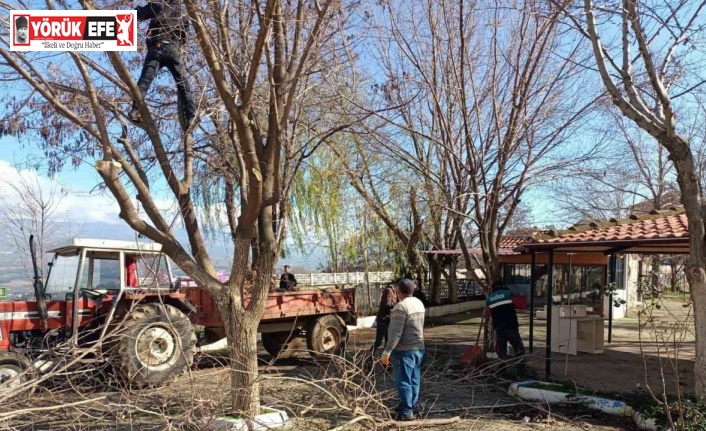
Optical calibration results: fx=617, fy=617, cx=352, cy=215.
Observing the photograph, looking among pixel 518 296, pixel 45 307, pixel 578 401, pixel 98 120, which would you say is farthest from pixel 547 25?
pixel 518 296

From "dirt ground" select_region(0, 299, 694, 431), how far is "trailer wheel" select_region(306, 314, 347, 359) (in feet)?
1.15

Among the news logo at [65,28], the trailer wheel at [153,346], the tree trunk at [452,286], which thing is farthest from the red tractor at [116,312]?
the tree trunk at [452,286]

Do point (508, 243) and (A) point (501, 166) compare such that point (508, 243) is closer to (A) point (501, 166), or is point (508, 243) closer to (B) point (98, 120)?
(A) point (501, 166)

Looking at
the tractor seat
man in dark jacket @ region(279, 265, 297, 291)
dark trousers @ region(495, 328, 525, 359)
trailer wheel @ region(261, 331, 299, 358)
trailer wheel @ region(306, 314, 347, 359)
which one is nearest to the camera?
the tractor seat

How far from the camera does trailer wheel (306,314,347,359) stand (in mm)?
11547

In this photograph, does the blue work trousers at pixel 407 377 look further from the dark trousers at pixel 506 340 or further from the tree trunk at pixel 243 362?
the dark trousers at pixel 506 340

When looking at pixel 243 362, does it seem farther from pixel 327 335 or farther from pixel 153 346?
pixel 327 335

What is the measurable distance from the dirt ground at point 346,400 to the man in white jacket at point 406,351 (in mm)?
258

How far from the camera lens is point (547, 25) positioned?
9734mm

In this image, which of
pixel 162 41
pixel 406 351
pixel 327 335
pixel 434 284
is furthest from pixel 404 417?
pixel 434 284

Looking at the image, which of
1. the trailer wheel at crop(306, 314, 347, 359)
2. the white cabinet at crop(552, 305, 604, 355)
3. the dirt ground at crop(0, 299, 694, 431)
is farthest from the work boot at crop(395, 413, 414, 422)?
the white cabinet at crop(552, 305, 604, 355)

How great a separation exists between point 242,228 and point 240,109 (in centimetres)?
119

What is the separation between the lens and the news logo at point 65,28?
6.35m

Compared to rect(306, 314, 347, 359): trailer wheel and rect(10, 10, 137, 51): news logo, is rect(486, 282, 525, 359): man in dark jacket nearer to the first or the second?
rect(306, 314, 347, 359): trailer wheel
